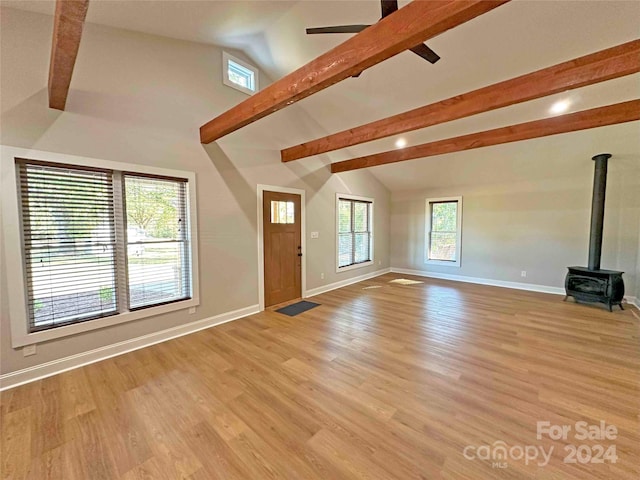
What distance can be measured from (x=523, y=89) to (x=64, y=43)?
3842mm

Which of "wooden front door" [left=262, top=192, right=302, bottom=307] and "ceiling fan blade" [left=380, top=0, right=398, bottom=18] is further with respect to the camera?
"wooden front door" [left=262, top=192, right=302, bottom=307]

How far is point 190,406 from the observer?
6.99 feet

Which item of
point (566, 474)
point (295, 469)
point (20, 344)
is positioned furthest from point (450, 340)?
point (20, 344)

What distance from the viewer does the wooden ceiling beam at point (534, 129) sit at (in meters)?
3.16

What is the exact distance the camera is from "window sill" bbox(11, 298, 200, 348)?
2466 millimetres

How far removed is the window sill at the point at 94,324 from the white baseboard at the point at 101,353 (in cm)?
25

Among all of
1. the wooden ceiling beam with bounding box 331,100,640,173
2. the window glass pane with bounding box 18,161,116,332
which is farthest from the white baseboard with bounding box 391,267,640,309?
the window glass pane with bounding box 18,161,116,332

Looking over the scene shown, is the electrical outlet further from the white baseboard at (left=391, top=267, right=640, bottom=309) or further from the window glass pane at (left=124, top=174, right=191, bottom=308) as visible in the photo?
the white baseboard at (left=391, top=267, right=640, bottom=309)

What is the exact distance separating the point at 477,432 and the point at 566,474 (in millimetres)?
455

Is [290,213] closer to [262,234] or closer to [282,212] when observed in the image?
[282,212]

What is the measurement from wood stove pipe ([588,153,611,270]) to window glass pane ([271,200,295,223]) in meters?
5.39

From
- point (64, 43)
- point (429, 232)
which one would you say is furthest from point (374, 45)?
point (429, 232)

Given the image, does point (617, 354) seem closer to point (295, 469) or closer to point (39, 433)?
point (295, 469)

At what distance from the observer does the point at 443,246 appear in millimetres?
7125
